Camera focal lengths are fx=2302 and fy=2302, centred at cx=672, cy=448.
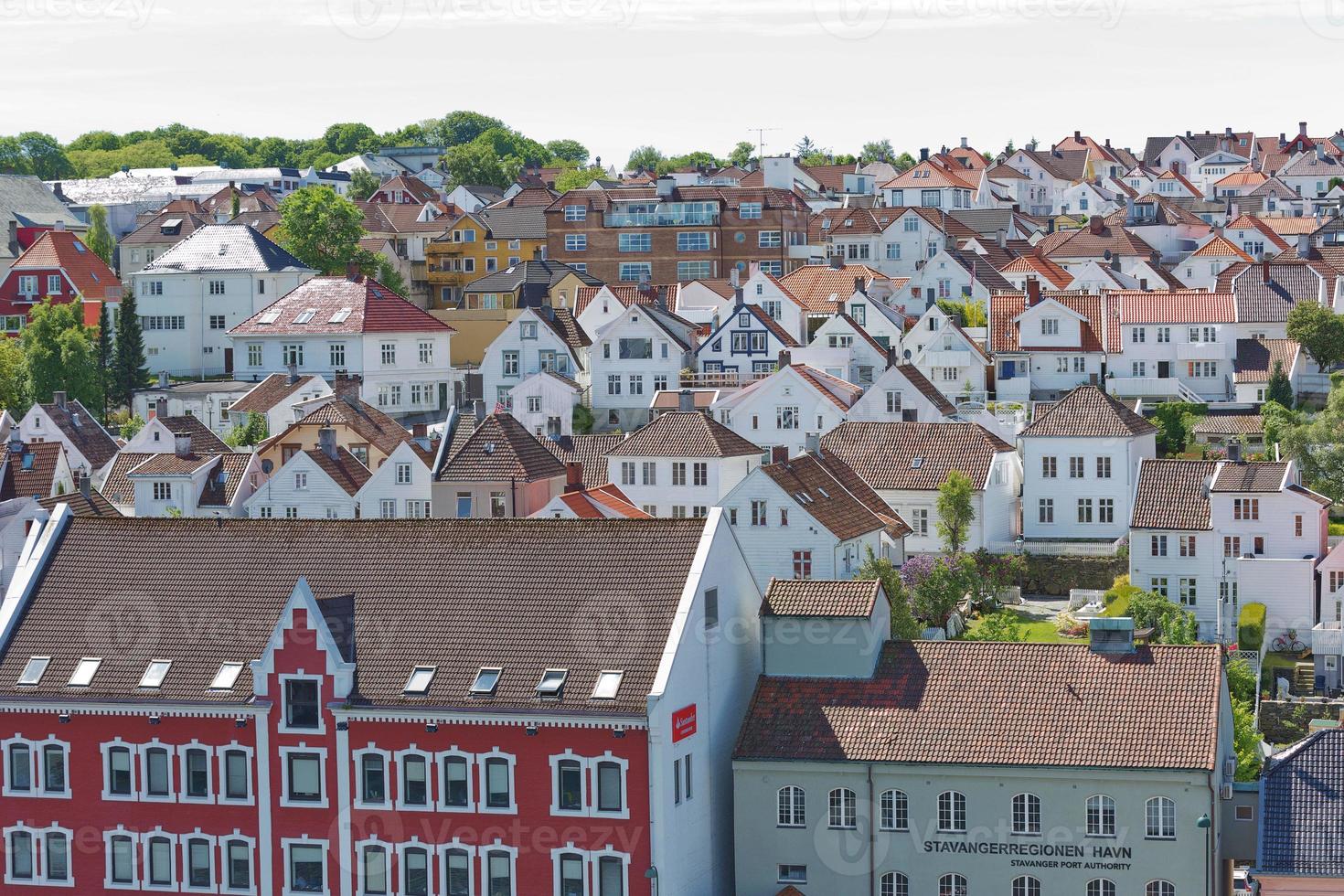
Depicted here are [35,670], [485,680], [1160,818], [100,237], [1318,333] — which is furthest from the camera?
[100,237]

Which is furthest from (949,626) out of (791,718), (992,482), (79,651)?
(79,651)

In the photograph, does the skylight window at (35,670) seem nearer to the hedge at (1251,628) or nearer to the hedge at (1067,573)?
the hedge at (1251,628)

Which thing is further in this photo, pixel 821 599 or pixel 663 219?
pixel 663 219

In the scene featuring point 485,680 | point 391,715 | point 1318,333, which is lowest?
point 391,715

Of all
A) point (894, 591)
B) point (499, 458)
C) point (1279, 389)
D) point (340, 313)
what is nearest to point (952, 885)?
point (894, 591)

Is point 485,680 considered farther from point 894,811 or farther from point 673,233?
point 673,233

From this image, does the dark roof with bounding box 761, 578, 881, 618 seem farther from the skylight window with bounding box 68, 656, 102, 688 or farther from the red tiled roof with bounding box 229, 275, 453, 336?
the red tiled roof with bounding box 229, 275, 453, 336

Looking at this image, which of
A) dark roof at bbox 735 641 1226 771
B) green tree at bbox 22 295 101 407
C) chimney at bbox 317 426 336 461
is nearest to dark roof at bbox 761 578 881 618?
dark roof at bbox 735 641 1226 771
